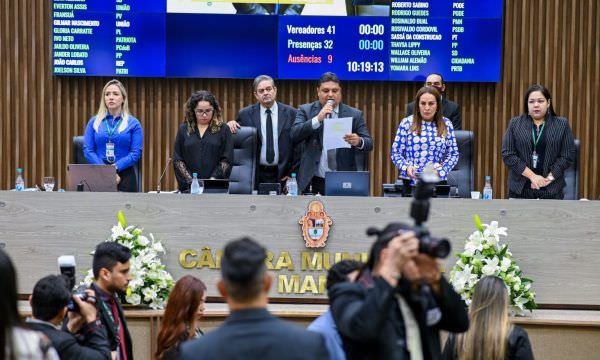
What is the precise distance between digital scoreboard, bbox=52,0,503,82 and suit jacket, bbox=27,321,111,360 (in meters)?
5.40

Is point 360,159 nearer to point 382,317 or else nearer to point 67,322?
point 67,322

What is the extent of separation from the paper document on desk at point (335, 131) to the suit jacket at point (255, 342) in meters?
4.34

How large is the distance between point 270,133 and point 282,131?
0.09 meters

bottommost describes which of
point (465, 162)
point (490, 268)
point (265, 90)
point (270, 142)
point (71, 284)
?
point (490, 268)

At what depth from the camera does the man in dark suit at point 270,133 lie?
768 centimetres

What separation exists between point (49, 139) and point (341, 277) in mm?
6749

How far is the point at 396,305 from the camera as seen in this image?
117 inches

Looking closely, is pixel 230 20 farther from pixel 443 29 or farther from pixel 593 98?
pixel 593 98

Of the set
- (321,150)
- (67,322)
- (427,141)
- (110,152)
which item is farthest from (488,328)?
(110,152)

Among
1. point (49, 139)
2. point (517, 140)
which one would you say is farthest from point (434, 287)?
point (49, 139)

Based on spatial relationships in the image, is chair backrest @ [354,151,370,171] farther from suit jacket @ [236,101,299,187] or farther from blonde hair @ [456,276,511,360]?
blonde hair @ [456,276,511,360]

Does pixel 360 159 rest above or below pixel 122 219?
above

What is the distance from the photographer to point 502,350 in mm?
4094

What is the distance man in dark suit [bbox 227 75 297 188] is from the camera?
768cm
